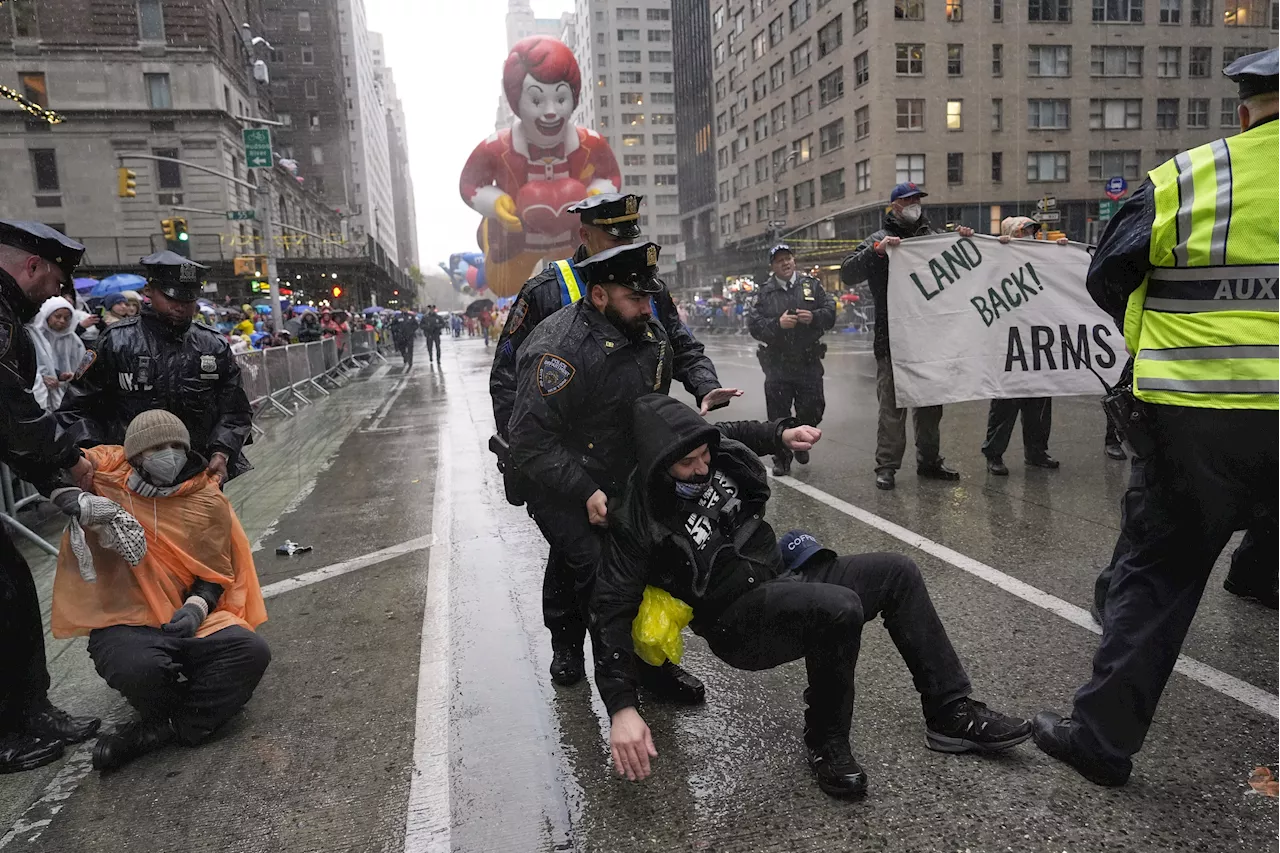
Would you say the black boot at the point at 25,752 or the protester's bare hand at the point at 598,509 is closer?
the protester's bare hand at the point at 598,509

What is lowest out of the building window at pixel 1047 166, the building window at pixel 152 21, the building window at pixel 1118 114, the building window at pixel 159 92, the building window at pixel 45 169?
the building window at pixel 1047 166

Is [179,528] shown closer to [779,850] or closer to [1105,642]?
[779,850]

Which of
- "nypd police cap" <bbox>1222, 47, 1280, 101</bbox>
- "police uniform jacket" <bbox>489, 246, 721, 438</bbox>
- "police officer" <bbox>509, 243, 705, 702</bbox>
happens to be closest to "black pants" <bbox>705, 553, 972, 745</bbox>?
"police officer" <bbox>509, 243, 705, 702</bbox>

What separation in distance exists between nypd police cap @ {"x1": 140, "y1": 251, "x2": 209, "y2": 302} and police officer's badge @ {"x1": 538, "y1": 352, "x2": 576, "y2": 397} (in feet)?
7.69

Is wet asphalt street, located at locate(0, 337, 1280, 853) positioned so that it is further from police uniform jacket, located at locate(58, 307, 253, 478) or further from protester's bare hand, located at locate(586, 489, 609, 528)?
police uniform jacket, located at locate(58, 307, 253, 478)

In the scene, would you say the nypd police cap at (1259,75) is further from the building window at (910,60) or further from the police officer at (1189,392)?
the building window at (910,60)

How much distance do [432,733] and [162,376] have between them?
2.46m

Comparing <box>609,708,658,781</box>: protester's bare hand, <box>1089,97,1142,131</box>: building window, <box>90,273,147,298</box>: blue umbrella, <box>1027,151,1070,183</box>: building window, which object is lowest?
<box>609,708,658,781</box>: protester's bare hand

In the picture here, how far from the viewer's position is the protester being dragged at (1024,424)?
689cm

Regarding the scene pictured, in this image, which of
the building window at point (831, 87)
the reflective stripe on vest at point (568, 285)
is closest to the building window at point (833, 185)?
the building window at point (831, 87)

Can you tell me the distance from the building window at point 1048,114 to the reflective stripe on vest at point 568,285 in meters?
54.3

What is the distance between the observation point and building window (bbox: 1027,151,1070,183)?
49.6 m

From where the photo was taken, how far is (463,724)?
332cm

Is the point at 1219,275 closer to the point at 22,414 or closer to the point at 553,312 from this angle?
the point at 553,312
